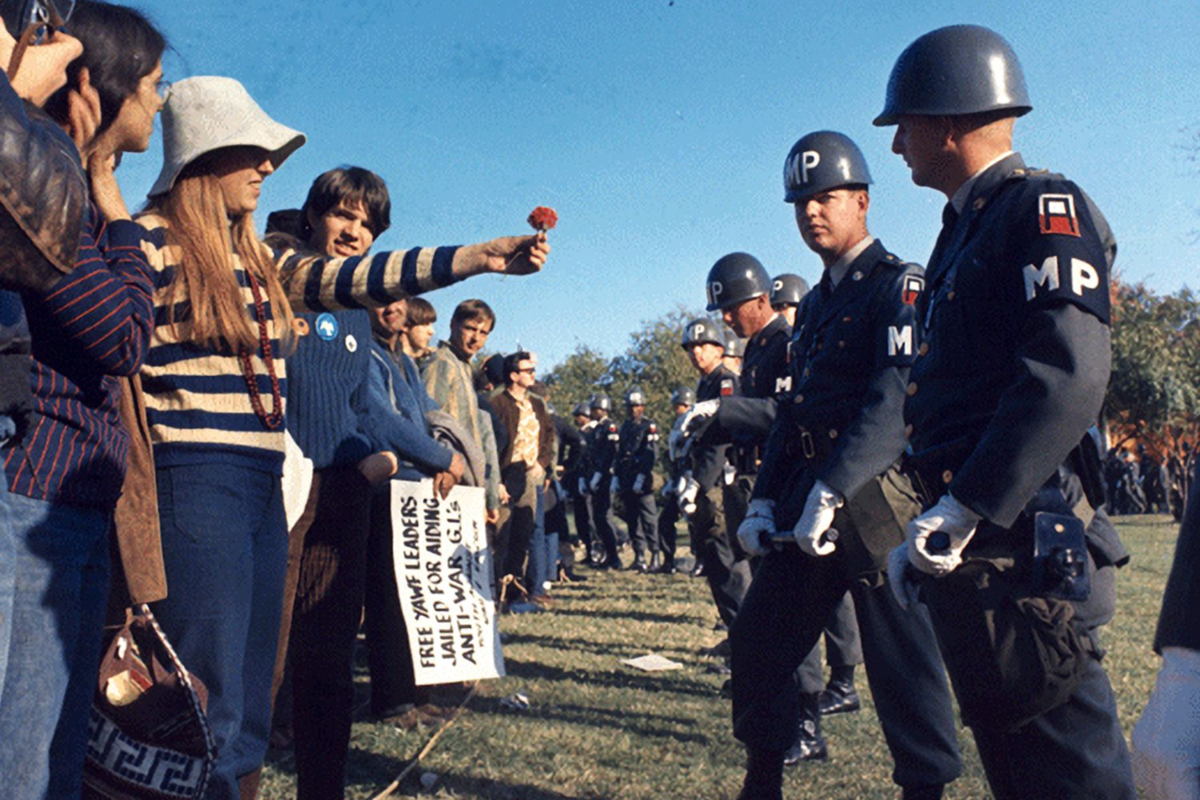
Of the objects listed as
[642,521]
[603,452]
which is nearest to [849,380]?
[642,521]

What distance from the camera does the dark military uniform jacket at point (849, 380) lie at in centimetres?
336

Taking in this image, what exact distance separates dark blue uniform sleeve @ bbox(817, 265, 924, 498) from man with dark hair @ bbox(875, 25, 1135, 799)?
0.76 meters

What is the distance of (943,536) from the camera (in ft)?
7.48

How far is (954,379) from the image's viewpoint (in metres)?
2.43

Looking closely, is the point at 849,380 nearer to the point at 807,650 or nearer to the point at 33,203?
the point at 807,650

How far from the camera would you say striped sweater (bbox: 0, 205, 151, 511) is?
1.80m

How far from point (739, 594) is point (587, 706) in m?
1.22

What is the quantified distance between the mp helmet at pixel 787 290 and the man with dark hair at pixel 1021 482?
4932mm

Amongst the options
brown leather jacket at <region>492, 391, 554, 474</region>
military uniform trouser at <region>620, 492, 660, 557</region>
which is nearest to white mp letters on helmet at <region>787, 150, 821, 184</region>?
brown leather jacket at <region>492, 391, 554, 474</region>

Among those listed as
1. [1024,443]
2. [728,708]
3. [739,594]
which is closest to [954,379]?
[1024,443]

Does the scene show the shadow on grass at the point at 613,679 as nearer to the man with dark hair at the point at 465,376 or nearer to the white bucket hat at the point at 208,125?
the man with dark hair at the point at 465,376

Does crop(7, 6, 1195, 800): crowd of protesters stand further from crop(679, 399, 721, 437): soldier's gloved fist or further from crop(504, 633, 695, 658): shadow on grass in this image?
crop(504, 633, 695, 658): shadow on grass

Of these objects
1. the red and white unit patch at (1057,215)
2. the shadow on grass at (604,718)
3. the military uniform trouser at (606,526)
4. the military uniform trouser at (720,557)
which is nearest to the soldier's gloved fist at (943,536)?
the red and white unit patch at (1057,215)

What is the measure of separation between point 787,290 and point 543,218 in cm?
495
